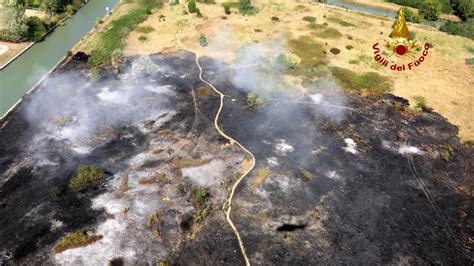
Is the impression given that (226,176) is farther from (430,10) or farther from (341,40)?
(430,10)

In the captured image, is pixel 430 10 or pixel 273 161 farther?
pixel 430 10

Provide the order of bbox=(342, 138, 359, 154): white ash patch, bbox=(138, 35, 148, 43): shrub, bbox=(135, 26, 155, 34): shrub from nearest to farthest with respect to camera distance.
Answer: bbox=(342, 138, 359, 154): white ash patch
bbox=(138, 35, 148, 43): shrub
bbox=(135, 26, 155, 34): shrub

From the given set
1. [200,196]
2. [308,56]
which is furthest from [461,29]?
[200,196]

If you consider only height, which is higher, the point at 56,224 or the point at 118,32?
the point at 118,32

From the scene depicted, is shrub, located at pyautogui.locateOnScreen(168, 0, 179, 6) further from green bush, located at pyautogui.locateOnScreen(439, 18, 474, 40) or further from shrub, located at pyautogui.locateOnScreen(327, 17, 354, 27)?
green bush, located at pyautogui.locateOnScreen(439, 18, 474, 40)

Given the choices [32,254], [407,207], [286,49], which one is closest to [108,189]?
[32,254]

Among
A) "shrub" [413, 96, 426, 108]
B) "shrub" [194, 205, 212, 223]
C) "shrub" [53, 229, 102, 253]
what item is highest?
"shrub" [413, 96, 426, 108]

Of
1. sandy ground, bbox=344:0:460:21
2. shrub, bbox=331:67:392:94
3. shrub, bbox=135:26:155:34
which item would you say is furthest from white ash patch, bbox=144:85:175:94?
sandy ground, bbox=344:0:460:21
